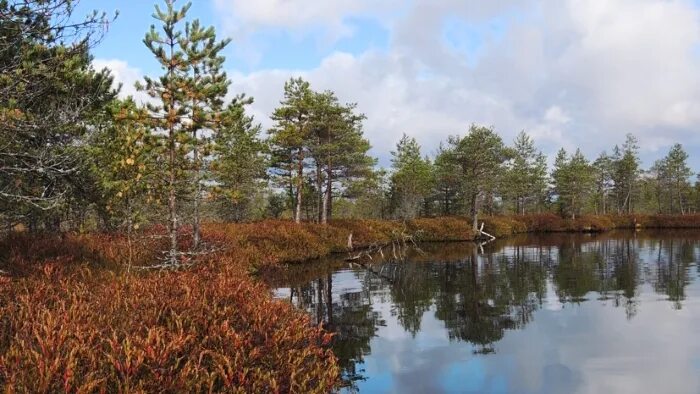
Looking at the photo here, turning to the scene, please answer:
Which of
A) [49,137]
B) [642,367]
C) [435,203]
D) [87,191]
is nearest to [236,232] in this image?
[87,191]

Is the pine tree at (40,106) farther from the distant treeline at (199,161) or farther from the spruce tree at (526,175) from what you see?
the spruce tree at (526,175)

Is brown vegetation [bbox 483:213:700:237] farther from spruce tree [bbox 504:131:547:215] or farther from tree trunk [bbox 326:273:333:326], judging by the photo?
tree trunk [bbox 326:273:333:326]

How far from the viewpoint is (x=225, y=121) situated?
12.8 metres

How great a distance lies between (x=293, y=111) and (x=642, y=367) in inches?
1129

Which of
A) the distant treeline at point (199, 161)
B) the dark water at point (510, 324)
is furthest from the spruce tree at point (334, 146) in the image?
the dark water at point (510, 324)

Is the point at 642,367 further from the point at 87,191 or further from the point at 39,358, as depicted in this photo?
the point at 87,191

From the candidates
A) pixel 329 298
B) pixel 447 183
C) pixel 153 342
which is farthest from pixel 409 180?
pixel 153 342

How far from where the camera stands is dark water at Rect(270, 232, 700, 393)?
29.7 ft

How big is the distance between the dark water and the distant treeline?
5.65 m

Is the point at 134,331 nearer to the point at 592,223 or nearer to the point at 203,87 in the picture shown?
the point at 203,87

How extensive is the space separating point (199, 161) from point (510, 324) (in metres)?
9.77

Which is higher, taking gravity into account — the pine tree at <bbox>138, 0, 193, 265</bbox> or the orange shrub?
the pine tree at <bbox>138, 0, 193, 265</bbox>

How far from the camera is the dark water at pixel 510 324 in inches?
356

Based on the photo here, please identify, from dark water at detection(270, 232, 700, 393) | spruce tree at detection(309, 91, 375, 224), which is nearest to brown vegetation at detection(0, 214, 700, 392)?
dark water at detection(270, 232, 700, 393)
